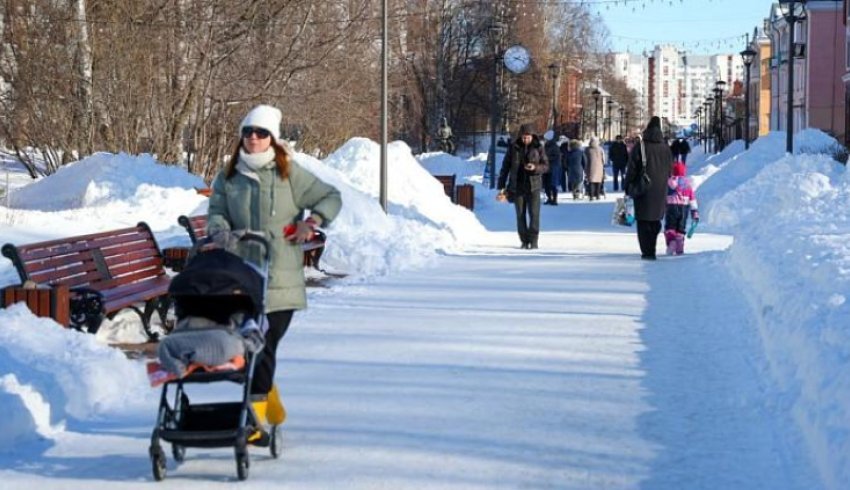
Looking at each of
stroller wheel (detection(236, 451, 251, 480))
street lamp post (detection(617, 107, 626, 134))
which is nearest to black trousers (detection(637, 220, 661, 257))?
stroller wheel (detection(236, 451, 251, 480))

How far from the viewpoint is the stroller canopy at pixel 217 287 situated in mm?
5809

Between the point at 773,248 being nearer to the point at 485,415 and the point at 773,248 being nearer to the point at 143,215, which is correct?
the point at 485,415

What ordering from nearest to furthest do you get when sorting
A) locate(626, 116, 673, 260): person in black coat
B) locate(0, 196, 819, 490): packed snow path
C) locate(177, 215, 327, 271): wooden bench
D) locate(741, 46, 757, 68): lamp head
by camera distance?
locate(0, 196, 819, 490): packed snow path, locate(177, 215, 327, 271): wooden bench, locate(626, 116, 673, 260): person in black coat, locate(741, 46, 757, 68): lamp head

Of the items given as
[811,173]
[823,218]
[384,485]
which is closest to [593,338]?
[384,485]

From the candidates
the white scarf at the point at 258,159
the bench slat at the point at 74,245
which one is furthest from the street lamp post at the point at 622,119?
the white scarf at the point at 258,159

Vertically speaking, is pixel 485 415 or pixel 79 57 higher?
pixel 79 57

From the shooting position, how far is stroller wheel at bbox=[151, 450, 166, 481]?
5.79 m

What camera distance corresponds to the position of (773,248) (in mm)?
12727

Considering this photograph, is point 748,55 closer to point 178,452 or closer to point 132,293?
point 132,293

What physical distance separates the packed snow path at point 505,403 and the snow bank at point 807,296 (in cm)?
18

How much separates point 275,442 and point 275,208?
3.78 feet

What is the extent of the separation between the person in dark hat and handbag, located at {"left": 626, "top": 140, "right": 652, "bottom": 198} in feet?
6.95

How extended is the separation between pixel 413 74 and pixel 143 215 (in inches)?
1615

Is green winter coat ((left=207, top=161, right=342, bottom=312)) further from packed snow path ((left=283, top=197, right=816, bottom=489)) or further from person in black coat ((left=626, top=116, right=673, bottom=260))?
person in black coat ((left=626, top=116, right=673, bottom=260))
